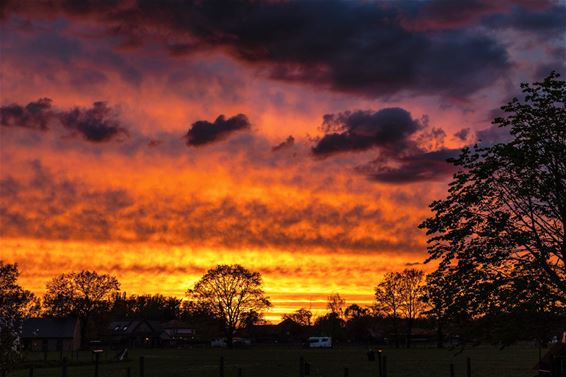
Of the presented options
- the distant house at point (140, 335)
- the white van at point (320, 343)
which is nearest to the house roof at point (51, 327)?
the distant house at point (140, 335)

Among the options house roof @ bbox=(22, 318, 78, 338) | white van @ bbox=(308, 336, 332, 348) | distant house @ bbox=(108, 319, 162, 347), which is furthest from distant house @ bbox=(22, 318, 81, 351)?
white van @ bbox=(308, 336, 332, 348)

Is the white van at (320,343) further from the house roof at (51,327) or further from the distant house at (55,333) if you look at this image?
the house roof at (51,327)

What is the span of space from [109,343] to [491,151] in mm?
148156

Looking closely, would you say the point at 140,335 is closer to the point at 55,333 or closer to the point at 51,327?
the point at 51,327

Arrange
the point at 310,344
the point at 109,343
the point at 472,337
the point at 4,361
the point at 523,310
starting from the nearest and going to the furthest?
the point at 4,361
the point at 523,310
the point at 472,337
the point at 310,344
the point at 109,343

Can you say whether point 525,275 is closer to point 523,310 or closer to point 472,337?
point 523,310

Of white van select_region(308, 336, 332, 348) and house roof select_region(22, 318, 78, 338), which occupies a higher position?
house roof select_region(22, 318, 78, 338)

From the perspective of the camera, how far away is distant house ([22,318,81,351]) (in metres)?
146

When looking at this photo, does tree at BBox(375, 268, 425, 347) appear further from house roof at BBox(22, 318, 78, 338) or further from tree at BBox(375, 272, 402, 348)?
house roof at BBox(22, 318, 78, 338)

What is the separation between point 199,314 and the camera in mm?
134625

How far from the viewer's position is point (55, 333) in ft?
484

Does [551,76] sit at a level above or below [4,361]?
above

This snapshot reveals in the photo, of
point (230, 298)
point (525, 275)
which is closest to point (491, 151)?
point (525, 275)

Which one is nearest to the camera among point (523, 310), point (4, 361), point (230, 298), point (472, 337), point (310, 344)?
point (4, 361)
